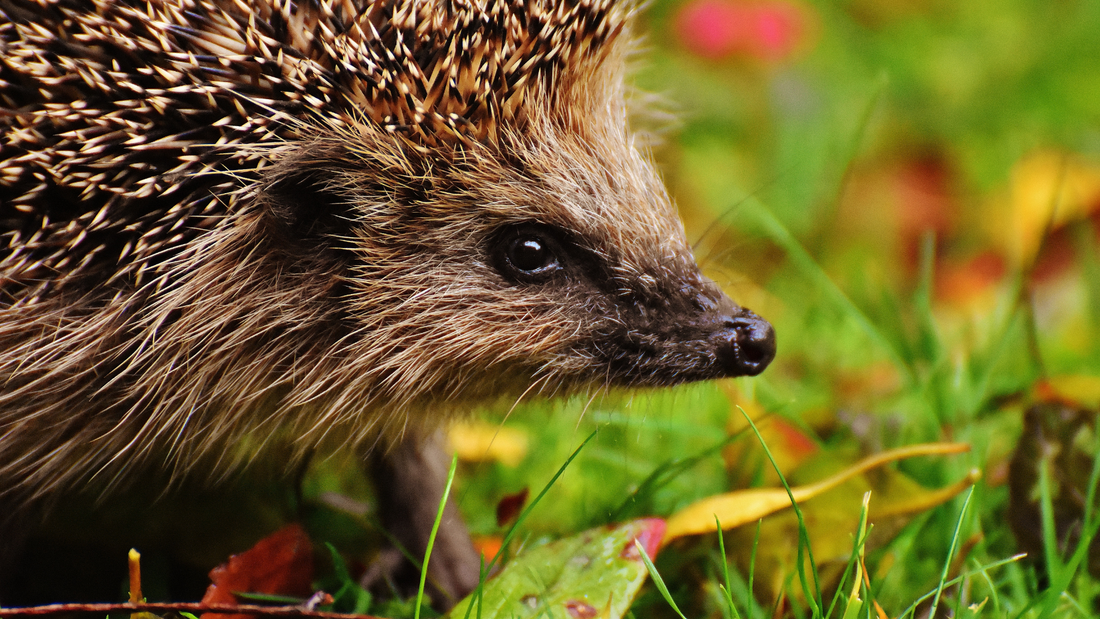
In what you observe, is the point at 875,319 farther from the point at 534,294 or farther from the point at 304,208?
the point at 304,208

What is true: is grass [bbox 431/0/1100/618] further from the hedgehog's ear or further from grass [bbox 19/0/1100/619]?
the hedgehog's ear

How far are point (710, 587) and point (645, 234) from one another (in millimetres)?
706

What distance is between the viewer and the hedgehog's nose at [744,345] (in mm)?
1875

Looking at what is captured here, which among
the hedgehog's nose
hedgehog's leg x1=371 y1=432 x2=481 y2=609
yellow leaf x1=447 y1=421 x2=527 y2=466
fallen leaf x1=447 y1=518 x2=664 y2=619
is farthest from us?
yellow leaf x1=447 y1=421 x2=527 y2=466

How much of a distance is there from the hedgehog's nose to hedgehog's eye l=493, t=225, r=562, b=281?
0.35m

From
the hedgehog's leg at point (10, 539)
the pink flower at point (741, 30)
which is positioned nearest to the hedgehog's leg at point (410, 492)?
the hedgehog's leg at point (10, 539)

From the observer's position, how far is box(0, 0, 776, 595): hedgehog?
5.62 feet

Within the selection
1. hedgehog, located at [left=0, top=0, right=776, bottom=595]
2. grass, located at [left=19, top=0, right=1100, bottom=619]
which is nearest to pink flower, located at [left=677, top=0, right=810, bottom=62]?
grass, located at [left=19, top=0, right=1100, bottom=619]

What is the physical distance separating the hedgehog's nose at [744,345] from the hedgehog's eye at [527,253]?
353 mm

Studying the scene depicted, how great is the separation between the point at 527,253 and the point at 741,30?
3249 mm

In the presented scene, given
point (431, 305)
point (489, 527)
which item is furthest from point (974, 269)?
point (431, 305)

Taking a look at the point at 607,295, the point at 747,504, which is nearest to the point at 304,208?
the point at 607,295

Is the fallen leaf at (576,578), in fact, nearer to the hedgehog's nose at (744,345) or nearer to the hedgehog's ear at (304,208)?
the hedgehog's nose at (744,345)

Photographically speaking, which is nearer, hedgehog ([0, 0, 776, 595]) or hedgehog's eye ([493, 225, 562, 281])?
hedgehog ([0, 0, 776, 595])
